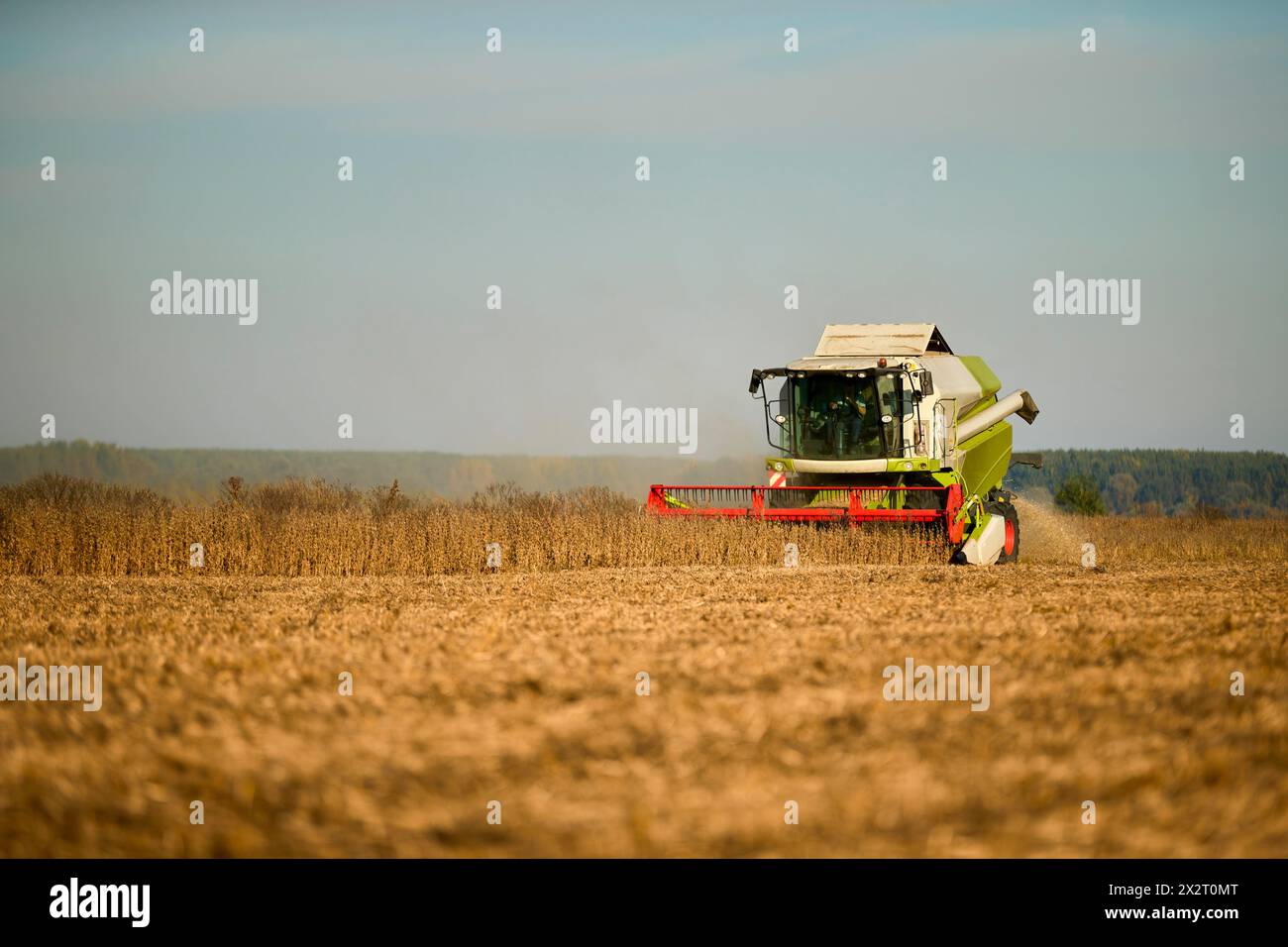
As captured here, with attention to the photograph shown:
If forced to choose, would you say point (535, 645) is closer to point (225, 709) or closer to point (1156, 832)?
point (225, 709)

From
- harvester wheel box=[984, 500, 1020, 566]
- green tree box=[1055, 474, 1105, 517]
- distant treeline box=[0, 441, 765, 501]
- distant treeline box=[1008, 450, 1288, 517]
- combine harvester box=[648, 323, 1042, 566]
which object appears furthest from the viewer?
distant treeline box=[0, 441, 765, 501]

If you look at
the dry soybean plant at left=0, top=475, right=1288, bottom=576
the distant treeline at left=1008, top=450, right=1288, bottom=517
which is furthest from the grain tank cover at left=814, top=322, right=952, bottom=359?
the distant treeline at left=1008, top=450, right=1288, bottom=517

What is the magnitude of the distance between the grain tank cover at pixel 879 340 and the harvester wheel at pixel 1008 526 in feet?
7.01

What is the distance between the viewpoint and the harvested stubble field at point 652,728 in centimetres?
393

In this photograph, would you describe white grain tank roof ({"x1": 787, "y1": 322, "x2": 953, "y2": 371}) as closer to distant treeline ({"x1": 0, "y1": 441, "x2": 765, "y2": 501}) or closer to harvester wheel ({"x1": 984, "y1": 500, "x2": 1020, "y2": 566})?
harvester wheel ({"x1": 984, "y1": 500, "x2": 1020, "y2": 566})

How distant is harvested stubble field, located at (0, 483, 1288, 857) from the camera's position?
3934 mm

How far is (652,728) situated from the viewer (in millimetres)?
4891

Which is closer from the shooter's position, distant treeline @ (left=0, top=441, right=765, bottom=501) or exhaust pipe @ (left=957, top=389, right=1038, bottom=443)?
exhaust pipe @ (left=957, top=389, right=1038, bottom=443)

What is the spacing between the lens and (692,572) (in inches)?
552

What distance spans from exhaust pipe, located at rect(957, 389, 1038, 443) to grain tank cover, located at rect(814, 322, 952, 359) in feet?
3.52
